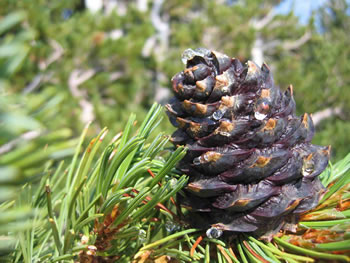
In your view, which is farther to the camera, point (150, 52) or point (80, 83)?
point (150, 52)

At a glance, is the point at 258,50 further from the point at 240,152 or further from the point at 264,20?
the point at 240,152

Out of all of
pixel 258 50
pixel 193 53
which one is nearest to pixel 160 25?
pixel 258 50

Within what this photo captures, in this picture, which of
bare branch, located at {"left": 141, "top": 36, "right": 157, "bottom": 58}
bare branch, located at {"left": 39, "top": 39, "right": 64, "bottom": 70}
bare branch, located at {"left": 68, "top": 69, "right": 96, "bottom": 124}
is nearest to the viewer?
bare branch, located at {"left": 39, "top": 39, "right": 64, "bottom": 70}

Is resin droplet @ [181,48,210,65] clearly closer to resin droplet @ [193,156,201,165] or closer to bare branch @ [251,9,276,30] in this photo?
resin droplet @ [193,156,201,165]

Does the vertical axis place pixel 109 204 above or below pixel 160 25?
below

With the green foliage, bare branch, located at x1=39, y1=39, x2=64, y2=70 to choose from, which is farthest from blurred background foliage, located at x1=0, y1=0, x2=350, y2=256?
the green foliage

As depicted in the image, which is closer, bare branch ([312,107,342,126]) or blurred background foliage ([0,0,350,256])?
blurred background foliage ([0,0,350,256])

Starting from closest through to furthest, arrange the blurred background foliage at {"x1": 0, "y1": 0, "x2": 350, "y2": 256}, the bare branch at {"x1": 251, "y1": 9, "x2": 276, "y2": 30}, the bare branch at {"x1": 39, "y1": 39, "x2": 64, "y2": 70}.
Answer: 1. the blurred background foliage at {"x1": 0, "y1": 0, "x2": 350, "y2": 256}
2. the bare branch at {"x1": 39, "y1": 39, "x2": 64, "y2": 70}
3. the bare branch at {"x1": 251, "y1": 9, "x2": 276, "y2": 30}

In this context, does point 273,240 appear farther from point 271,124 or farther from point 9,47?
point 9,47
